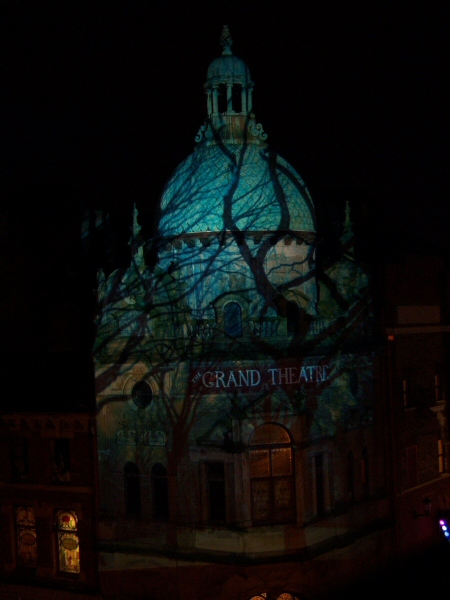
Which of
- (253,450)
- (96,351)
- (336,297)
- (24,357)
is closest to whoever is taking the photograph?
(253,450)

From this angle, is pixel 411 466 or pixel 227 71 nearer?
pixel 227 71

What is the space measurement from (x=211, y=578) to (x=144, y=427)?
5.28 meters

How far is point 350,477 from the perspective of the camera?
32656 millimetres

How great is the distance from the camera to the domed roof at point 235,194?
31.3m

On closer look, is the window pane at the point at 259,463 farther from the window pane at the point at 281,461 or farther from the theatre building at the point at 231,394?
the window pane at the point at 281,461

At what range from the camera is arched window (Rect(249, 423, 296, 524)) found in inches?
1164

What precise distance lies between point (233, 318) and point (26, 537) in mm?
11094

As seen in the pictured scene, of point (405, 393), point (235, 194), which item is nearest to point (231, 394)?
point (235, 194)

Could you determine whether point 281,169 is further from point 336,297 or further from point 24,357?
point 24,357

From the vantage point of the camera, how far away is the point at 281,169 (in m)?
32.5

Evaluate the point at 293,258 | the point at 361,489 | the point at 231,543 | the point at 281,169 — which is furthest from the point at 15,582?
the point at 281,169

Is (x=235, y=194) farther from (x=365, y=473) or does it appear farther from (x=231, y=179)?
(x=365, y=473)

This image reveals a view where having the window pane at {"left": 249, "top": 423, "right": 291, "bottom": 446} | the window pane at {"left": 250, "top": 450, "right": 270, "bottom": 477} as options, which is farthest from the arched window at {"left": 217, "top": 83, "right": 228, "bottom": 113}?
the window pane at {"left": 250, "top": 450, "right": 270, "bottom": 477}

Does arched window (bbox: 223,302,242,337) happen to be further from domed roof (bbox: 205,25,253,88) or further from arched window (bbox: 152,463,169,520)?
domed roof (bbox: 205,25,253,88)
